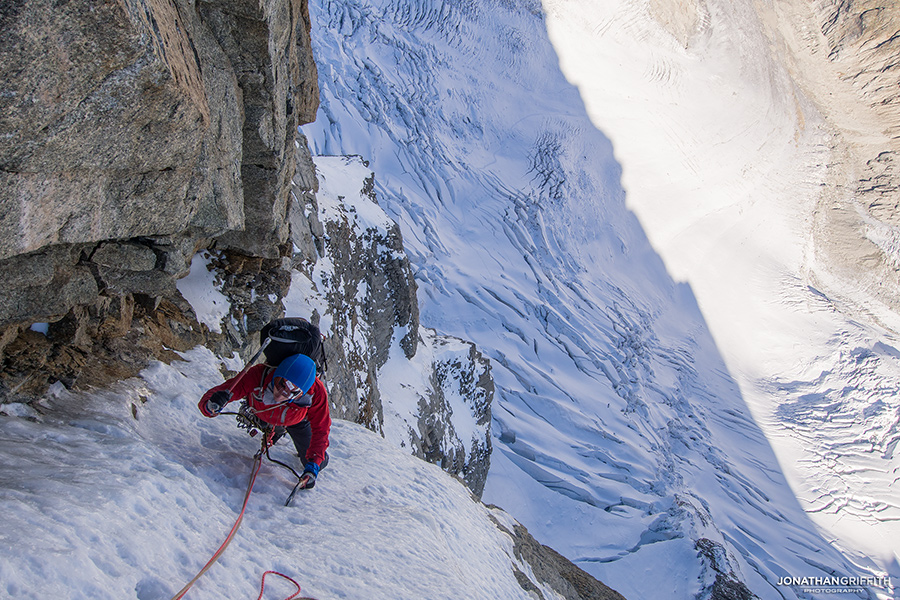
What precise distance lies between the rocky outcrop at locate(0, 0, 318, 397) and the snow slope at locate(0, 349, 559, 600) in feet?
1.59

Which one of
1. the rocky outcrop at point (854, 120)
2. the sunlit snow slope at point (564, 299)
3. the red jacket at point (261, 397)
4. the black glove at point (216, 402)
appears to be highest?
the rocky outcrop at point (854, 120)

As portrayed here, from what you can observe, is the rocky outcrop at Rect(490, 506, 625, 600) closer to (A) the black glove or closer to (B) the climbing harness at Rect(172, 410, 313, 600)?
(B) the climbing harness at Rect(172, 410, 313, 600)

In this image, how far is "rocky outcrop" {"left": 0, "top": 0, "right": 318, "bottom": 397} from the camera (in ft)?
8.23

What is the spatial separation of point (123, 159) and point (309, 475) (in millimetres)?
2621

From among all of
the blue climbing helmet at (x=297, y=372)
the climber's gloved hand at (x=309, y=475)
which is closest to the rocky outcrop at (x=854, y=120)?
the climber's gloved hand at (x=309, y=475)

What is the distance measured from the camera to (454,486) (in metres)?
6.09

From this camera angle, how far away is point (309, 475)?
159 inches

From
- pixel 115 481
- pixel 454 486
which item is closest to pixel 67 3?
pixel 115 481

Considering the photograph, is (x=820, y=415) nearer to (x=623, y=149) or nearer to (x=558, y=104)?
(x=623, y=149)

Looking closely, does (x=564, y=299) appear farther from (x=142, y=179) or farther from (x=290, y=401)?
(x=142, y=179)

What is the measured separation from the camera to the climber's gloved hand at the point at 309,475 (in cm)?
403

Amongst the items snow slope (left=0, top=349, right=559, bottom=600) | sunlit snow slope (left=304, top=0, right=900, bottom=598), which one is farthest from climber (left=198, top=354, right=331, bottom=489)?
sunlit snow slope (left=304, top=0, right=900, bottom=598)

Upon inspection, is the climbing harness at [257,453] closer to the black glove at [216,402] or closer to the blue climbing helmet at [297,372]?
the black glove at [216,402]

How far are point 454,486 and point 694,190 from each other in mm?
31685
